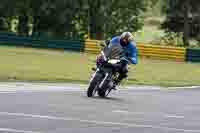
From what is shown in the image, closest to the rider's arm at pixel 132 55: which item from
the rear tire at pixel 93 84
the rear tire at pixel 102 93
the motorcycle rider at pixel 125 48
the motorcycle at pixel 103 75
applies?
the motorcycle rider at pixel 125 48

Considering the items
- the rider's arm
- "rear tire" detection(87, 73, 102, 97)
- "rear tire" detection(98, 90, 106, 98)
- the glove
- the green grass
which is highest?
the rider's arm

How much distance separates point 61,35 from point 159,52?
44.6 feet

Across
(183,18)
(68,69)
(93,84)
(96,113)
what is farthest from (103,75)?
(183,18)

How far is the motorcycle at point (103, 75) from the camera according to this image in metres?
18.3

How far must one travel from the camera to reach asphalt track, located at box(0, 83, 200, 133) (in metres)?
11.9

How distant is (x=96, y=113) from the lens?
14.3 m

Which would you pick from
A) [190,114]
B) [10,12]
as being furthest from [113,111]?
[10,12]

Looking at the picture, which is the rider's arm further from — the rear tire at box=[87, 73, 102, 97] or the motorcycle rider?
the rear tire at box=[87, 73, 102, 97]

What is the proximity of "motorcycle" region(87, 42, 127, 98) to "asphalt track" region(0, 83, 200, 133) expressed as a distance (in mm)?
326

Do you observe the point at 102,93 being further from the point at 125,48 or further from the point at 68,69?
the point at 68,69

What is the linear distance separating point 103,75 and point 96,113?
A: 4.11 m

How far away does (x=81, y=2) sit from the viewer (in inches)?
2067

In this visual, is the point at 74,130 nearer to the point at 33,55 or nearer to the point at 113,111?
the point at 113,111

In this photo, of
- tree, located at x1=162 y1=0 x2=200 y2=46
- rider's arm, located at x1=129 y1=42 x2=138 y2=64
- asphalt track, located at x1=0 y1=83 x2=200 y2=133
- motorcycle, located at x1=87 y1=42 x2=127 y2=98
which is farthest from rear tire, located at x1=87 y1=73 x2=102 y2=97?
tree, located at x1=162 y1=0 x2=200 y2=46
